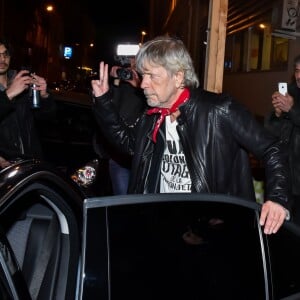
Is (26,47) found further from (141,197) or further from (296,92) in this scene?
(141,197)

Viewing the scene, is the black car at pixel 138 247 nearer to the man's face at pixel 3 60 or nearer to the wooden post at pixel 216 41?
the man's face at pixel 3 60

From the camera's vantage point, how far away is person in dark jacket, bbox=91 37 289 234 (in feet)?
8.02

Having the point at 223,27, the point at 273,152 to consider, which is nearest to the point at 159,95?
the point at 273,152

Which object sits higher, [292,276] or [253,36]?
[253,36]

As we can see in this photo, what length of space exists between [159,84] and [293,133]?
181cm

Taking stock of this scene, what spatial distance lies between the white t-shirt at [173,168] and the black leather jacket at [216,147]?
3cm

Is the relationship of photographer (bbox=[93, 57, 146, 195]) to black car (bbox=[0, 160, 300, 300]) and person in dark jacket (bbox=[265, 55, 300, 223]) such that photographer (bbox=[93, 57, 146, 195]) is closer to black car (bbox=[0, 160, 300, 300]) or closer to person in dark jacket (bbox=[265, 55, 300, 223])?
person in dark jacket (bbox=[265, 55, 300, 223])

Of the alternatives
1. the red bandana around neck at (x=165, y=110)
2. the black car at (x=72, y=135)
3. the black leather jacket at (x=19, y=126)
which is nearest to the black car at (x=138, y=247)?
the red bandana around neck at (x=165, y=110)

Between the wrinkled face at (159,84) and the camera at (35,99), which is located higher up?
the wrinkled face at (159,84)

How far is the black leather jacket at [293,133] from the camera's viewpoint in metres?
3.85

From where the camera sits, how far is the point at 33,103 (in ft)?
11.9

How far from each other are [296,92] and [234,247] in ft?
8.19

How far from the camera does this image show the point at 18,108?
11.9ft

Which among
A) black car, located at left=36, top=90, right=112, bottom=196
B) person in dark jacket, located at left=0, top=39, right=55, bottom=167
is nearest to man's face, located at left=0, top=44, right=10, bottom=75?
person in dark jacket, located at left=0, top=39, right=55, bottom=167
